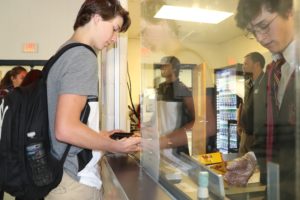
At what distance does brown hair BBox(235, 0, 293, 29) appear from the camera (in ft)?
2.03

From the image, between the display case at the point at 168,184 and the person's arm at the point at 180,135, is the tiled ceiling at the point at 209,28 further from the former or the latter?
the display case at the point at 168,184

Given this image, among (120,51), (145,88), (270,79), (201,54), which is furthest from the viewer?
(120,51)

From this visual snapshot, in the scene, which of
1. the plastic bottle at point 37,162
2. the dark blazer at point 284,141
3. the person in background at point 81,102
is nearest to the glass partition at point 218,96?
the dark blazer at point 284,141

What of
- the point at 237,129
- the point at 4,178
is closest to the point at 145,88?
the point at 237,129

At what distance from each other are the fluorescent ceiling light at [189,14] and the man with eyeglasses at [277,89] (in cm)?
54

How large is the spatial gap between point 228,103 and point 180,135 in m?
0.27

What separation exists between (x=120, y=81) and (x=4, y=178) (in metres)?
1.04

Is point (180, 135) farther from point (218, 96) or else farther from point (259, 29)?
point (259, 29)

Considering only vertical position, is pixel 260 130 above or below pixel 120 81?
below

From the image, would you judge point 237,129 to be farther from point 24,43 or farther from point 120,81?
point 24,43

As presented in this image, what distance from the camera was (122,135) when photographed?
4.46ft

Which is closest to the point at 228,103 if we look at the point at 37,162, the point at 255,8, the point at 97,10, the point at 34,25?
the point at 255,8

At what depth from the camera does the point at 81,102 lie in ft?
2.74

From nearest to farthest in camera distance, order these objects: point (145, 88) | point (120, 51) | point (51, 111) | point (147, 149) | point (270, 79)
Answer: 1. point (270, 79)
2. point (51, 111)
3. point (147, 149)
4. point (145, 88)
5. point (120, 51)
